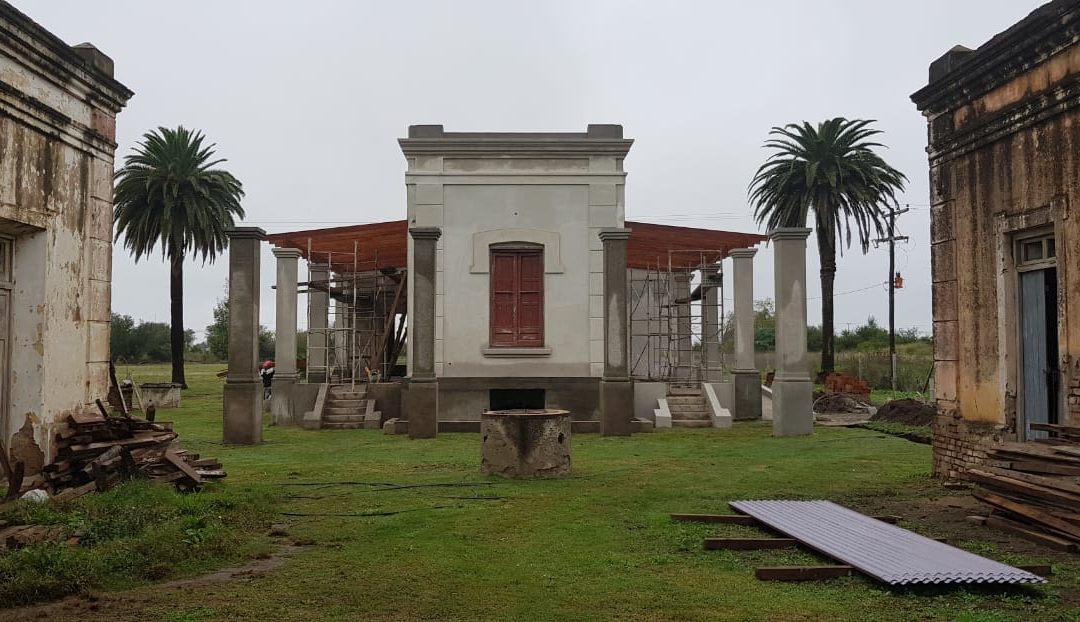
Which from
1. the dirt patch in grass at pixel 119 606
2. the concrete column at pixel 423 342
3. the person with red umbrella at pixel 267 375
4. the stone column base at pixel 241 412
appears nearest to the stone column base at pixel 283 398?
the stone column base at pixel 241 412

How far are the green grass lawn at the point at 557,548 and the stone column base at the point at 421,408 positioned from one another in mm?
2291

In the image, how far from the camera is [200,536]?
288 inches

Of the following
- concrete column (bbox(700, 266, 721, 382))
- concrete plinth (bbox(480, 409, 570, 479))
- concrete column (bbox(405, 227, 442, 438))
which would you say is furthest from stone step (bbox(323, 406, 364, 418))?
concrete plinth (bbox(480, 409, 570, 479))

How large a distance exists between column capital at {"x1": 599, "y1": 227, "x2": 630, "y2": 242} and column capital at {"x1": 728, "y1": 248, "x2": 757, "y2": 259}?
4.84m

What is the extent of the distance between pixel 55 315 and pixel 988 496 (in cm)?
960

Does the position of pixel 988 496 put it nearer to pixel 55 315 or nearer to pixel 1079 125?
pixel 1079 125

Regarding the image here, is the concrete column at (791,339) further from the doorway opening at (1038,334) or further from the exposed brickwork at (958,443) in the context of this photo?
the doorway opening at (1038,334)

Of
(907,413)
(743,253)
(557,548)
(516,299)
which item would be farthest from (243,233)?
(907,413)

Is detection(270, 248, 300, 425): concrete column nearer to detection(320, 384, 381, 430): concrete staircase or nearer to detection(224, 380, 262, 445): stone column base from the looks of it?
detection(320, 384, 381, 430): concrete staircase

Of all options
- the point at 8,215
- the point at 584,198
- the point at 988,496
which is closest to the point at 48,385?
the point at 8,215

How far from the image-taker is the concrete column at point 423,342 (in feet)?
54.9

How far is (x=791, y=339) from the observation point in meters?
16.6

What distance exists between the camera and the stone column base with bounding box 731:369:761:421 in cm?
2111

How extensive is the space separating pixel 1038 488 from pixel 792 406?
908cm
